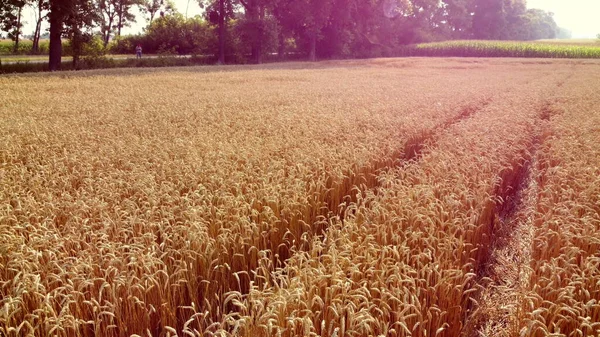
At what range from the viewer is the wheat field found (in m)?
3.02

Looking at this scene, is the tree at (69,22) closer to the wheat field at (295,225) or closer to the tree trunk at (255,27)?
the tree trunk at (255,27)

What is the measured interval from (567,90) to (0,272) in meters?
21.0

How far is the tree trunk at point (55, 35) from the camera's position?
1129 inches

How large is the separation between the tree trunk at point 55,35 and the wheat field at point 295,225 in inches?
814

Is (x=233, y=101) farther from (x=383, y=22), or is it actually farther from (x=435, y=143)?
(x=383, y=22)

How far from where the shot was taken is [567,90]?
19.0 m

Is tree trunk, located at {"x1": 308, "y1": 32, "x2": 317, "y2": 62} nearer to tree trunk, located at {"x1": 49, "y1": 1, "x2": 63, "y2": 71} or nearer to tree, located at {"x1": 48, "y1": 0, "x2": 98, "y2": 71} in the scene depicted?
tree, located at {"x1": 48, "y1": 0, "x2": 98, "y2": 71}

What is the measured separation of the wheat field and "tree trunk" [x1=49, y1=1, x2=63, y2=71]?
20.7 metres

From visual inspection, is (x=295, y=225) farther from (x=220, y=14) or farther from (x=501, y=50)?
(x=501, y=50)

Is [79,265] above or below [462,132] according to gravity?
below

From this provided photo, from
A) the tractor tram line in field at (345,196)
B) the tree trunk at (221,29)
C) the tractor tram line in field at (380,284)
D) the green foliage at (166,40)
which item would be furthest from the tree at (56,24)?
the tractor tram line in field at (380,284)

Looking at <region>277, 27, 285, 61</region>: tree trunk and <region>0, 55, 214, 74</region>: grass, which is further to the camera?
<region>277, 27, 285, 61</region>: tree trunk

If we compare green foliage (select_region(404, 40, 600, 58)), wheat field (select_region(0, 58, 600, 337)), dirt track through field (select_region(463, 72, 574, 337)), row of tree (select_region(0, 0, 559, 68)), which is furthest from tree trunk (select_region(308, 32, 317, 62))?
dirt track through field (select_region(463, 72, 574, 337))

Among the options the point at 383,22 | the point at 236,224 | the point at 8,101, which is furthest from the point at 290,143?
the point at 383,22
